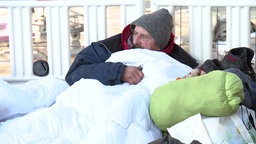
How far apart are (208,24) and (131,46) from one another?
0.50m

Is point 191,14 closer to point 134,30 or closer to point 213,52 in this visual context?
point 213,52

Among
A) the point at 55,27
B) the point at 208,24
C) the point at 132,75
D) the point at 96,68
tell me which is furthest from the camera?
the point at 55,27

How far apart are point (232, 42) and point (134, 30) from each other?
1.92 feet

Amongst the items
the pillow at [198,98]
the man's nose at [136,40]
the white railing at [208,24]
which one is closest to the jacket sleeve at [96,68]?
the man's nose at [136,40]

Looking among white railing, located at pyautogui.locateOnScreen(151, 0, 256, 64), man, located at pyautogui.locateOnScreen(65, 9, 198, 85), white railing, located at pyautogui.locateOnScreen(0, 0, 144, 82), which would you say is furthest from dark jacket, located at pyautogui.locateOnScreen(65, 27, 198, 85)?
white railing, located at pyautogui.locateOnScreen(0, 0, 144, 82)

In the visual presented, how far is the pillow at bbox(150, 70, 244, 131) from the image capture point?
173 centimetres

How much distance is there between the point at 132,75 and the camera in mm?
2221

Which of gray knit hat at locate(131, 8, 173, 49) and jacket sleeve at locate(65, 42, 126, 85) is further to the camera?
gray knit hat at locate(131, 8, 173, 49)

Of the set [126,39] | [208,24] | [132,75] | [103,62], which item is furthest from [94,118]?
[208,24]

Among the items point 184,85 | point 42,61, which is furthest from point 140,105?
point 42,61

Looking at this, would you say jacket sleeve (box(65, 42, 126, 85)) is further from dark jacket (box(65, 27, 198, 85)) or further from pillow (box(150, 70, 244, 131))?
pillow (box(150, 70, 244, 131))

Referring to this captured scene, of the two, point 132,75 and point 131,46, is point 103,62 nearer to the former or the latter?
point 131,46

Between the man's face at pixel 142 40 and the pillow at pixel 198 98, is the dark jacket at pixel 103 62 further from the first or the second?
the pillow at pixel 198 98

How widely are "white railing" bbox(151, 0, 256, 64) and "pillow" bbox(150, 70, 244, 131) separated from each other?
35.4 inches
